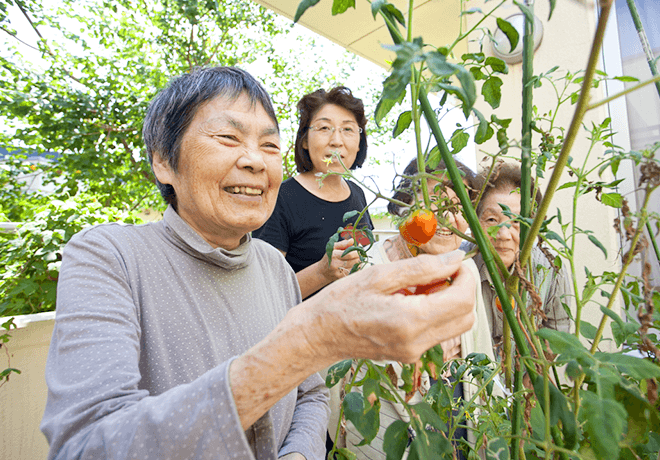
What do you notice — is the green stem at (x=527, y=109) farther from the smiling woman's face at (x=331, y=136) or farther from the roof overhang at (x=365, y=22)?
the roof overhang at (x=365, y=22)

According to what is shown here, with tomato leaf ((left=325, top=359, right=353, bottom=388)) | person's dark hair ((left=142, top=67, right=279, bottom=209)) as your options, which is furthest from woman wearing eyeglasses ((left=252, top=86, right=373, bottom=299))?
tomato leaf ((left=325, top=359, right=353, bottom=388))

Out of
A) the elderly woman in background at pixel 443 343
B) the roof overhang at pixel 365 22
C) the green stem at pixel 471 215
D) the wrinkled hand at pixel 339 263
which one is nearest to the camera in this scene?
the green stem at pixel 471 215

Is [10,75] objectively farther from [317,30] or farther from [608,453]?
[608,453]

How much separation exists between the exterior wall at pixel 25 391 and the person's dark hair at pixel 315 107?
1726mm

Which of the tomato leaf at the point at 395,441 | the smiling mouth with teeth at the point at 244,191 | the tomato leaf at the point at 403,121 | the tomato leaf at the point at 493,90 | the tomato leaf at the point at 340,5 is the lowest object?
the tomato leaf at the point at 395,441

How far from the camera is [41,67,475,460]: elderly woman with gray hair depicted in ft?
1.90

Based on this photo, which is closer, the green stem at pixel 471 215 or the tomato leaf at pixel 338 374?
the green stem at pixel 471 215

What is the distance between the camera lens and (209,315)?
3.70 feet

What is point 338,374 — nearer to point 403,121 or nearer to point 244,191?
point 403,121

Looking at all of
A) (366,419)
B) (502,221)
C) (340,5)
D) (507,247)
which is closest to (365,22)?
(502,221)

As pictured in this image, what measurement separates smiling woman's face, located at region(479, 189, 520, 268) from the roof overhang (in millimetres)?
2018

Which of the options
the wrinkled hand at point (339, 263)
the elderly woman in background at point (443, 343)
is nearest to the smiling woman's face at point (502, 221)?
the elderly woman in background at point (443, 343)

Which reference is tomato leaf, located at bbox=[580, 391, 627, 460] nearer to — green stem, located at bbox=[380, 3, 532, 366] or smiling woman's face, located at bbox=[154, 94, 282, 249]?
green stem, located at bbox=[380, 3, 532, 366]

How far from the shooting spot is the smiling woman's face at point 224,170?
1.15m
